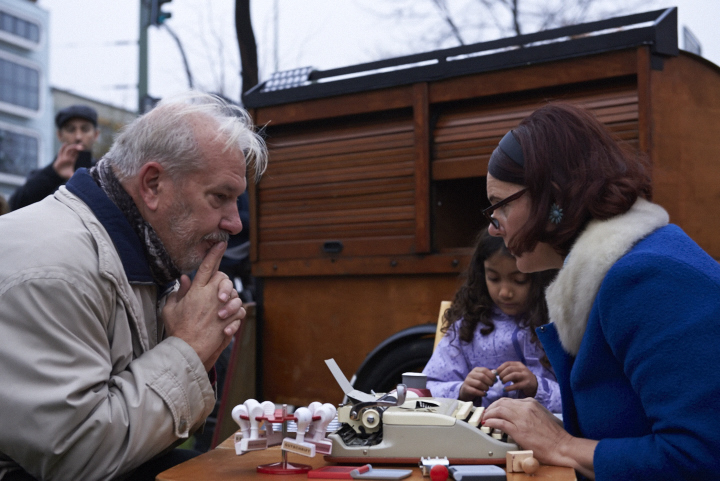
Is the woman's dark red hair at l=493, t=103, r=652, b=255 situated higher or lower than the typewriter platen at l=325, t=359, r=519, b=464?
higher

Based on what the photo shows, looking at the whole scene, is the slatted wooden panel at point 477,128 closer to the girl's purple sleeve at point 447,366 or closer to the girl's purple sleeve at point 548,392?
the girl's purple sleeve at point 447,366

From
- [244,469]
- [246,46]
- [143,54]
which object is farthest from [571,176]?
[143,54]

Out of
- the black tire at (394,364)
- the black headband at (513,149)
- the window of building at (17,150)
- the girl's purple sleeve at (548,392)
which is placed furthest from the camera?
the window of building at (17,150)

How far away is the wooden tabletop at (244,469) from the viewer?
4.51 feet

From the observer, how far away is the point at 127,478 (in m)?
1.88

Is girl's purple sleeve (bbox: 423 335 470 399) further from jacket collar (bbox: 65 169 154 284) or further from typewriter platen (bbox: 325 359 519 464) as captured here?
jacket collar (bbox: 65 169 154 284)

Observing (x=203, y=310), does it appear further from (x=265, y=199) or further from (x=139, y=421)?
(x=265, y=199)

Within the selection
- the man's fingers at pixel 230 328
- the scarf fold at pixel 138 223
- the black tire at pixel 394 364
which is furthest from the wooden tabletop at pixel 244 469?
the black tire at pixel 394 364

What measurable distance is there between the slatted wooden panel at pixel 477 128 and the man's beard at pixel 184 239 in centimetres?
167

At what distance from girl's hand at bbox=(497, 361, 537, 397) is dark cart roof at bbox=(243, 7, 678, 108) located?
147 cm

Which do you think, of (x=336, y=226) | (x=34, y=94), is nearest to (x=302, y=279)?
(x=336, y=226)

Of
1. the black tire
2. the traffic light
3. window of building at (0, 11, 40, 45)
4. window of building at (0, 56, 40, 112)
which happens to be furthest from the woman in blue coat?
window of building at (0, 11, 40, 45)

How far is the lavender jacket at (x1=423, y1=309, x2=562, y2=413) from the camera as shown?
8.65 ft

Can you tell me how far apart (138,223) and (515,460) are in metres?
1.19
